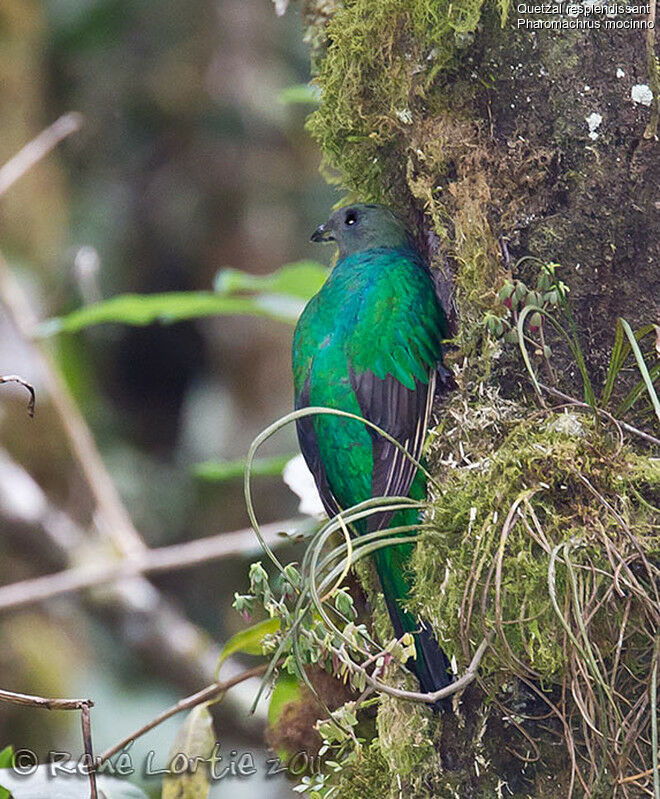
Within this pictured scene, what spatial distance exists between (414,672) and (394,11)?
1.20 m

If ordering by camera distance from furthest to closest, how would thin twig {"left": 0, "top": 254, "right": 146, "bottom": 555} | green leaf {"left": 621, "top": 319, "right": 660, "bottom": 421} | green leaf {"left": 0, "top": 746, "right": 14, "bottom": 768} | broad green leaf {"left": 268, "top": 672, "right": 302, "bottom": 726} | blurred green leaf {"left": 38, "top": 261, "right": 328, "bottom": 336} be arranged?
thin twig {"left": 0, "top": 254, "right": 146, "bottom": 555}, blurred green leaf {"left": 38, "top": 261, "right": 328, "bottom": 336}, broad green leaf {"left": 268, "top": 672, "right": 302, "bottom": 726}, green leaf {"left": 0, "top": 746, "right": 14, "bottom": 768}, green leaf {"left": 621, "top": 319, "right": 660, "bottom": 421}

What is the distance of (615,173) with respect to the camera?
1797 mm

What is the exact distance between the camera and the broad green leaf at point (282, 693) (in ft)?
7.34

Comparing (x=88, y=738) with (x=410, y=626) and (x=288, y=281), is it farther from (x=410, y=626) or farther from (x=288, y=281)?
(x=288, y=281)

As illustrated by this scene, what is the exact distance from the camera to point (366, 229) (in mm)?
2232

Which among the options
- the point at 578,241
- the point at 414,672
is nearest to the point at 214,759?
the point at 414,672

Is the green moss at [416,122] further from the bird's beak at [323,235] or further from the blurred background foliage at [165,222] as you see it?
the blurred background foliage at [165,222]

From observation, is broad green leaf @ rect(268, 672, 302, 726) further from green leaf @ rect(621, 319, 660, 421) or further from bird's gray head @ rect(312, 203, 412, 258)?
green leaf @ rect(621, 319, 660, 421)

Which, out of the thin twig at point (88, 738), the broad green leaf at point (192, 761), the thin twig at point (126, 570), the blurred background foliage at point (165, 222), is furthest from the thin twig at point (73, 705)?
the blurred background foliage at point (165, 222)

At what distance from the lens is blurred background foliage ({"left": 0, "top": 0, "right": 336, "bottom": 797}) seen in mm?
5266

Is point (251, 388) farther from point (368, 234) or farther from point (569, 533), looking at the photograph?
point (569, 533)

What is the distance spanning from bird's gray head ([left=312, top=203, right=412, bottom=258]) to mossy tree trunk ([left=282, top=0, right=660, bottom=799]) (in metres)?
0.15

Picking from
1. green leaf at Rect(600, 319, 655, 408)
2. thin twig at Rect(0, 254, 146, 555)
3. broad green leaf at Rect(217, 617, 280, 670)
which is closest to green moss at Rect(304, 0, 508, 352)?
green leaf at Rect(600, 319, 655, 408)

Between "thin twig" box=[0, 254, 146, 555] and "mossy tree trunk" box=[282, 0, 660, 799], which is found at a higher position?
"mossy tree trunk" box=[282, 0, 660, 799]
